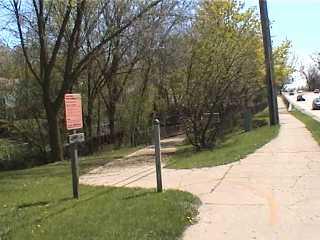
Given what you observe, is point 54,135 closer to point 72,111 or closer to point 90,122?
point 90,122

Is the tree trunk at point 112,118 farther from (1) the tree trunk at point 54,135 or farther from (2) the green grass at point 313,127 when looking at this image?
(2) the green grass at point 313,127

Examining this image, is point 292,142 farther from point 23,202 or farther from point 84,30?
point 23,202

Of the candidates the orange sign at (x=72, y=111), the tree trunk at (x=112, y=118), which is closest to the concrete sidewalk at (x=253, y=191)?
the orange sign at (x=72, y=111)

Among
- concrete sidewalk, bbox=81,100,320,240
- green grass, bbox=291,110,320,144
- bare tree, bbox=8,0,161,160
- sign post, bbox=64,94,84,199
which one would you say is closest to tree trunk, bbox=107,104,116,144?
bare tree, bbox=8,0,161,160

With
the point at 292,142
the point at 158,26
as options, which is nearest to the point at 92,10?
the point at 158,26

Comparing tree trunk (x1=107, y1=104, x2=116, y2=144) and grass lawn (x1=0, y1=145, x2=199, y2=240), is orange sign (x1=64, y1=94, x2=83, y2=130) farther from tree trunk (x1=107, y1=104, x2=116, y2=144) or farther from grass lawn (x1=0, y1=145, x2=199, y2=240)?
tree trunk (x1=107, y1=104, x2=116, y2=144)

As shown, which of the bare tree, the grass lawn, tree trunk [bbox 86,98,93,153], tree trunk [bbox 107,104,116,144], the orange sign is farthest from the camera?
tree trunk [bbox 107,104,116,144]

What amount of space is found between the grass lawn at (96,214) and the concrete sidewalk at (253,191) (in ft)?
1.14

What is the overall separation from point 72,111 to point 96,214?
2.39 metres

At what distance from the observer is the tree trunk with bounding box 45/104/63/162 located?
77.4 feet

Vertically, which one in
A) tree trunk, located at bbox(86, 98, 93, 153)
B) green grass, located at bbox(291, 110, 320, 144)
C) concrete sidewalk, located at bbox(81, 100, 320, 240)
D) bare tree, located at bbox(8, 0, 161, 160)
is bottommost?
concrete sidewalk, located at bbox(81, 100, 320, 240)

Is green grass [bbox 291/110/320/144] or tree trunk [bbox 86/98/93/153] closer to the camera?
green grass [bbox 291/110/320/144]

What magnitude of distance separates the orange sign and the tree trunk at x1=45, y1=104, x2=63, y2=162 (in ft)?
43.2

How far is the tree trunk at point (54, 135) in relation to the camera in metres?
23.6
